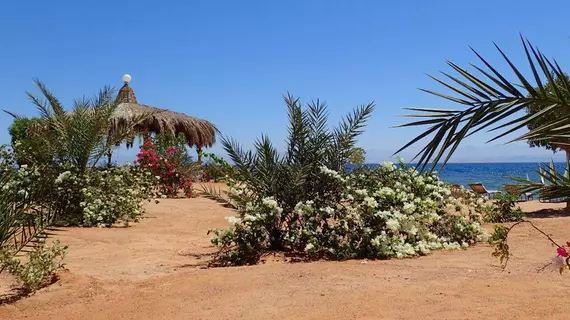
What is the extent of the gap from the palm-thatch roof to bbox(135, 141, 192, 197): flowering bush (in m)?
2.63

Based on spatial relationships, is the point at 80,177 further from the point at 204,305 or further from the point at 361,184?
the point at 204,305

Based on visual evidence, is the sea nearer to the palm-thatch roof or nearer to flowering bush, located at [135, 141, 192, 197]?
flowering bush, located at [135, 141, 192, 197]

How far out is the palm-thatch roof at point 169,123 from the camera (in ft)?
55.1

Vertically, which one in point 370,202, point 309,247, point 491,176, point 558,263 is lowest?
point 309,247

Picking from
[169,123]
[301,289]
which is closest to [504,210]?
[301,289]

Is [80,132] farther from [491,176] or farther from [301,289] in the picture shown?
[491,176]

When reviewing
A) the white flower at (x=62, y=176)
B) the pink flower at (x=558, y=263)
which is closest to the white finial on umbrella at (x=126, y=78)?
the white flower at (x=62, y=176)

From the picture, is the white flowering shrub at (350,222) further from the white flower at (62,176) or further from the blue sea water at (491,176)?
the white flower at (62,176)

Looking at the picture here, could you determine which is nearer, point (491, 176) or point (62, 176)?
point (62, 176)

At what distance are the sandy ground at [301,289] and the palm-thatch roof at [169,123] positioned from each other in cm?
1136

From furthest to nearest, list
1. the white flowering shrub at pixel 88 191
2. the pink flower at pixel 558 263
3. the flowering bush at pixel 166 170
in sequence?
the flowering bush at pixel 166 170 → the white flowering shrub at pixel 88 191 → the pink flower at pixel 558 263

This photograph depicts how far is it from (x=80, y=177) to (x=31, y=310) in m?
5.16

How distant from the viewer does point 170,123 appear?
710 inches

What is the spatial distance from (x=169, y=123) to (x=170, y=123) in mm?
66
